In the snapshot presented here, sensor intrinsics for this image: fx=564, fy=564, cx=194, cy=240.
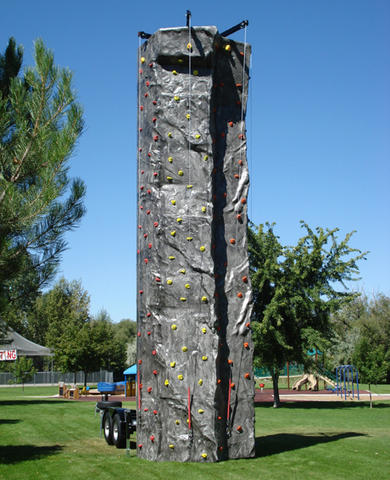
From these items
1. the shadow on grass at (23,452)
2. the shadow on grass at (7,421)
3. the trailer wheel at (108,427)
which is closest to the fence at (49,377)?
the shadow on grass at (7,421)

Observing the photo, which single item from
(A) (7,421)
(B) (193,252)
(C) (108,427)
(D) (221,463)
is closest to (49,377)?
(A) (7,421)

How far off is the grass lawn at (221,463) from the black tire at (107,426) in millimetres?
170

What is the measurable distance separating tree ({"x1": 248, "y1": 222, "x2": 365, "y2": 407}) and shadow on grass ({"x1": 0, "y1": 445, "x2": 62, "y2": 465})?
1410cm

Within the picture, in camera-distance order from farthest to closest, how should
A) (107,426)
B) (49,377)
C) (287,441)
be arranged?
1. (49,377)
2. (287,441)
3. (107,426)

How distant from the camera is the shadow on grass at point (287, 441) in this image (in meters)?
12.1

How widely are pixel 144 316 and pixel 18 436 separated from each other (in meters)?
6.04

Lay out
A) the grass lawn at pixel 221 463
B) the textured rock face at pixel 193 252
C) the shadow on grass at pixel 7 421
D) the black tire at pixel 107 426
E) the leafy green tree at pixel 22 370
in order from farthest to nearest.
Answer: the leafy green tree at pixel 22 370 < the shadow on grass at pixel 7 421 < the black tire at pixel 107 426 < the textured rock face at pixel 193 252 < the grass lawn at pixel 221 463

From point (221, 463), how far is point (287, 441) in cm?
355

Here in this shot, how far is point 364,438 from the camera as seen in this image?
46.6ft

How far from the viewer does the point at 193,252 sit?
11336mm

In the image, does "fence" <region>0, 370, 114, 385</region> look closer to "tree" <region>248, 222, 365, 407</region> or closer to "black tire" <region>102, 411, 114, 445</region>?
"tree" <region>248, 222, 365, 407</region>

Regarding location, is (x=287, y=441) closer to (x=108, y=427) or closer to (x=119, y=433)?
(x=119, y=433)

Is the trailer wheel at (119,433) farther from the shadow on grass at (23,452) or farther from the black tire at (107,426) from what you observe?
the shadow on grass at (23,452)

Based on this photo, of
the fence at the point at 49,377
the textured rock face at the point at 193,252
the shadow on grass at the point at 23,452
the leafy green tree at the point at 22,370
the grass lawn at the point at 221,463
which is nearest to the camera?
the grass lawn at the point at 221,463
